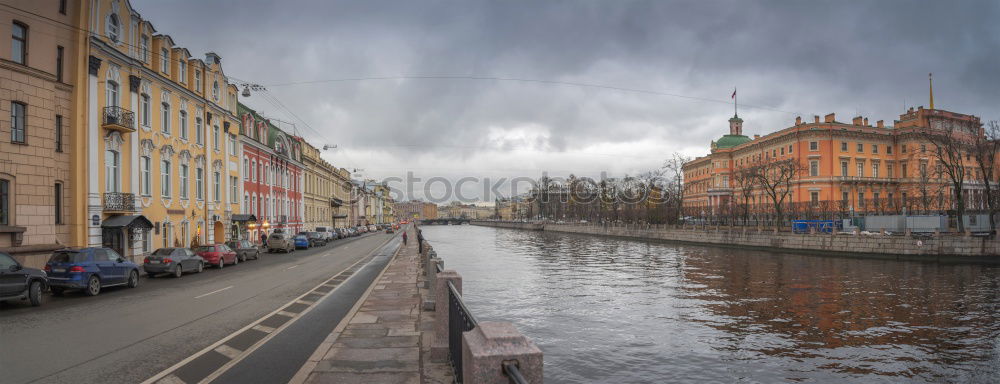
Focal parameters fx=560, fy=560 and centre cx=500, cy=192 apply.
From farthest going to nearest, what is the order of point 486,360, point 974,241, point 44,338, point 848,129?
point 848,129, point 974,241, point 44,338, point 486,360

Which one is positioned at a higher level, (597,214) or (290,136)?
(290,136)

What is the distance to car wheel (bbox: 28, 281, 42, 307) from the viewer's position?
1484cm

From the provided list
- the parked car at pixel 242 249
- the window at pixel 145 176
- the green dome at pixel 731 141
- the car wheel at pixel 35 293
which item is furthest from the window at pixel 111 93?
the green dome at pixel 731 141

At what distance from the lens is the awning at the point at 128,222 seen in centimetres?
2608

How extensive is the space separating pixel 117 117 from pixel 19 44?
16.4 ft

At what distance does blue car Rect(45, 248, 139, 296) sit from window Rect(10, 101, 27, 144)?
7218 millimetres

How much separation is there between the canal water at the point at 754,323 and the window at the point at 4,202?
17.9 metres

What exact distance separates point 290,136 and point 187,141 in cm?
3113

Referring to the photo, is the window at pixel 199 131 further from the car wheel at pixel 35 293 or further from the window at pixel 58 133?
the car wheel at pixel 35 293

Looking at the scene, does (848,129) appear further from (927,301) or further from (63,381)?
(63,381)

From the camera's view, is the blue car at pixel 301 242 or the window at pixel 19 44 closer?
the window at pixel 19 44

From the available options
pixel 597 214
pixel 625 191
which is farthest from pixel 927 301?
pixel 597 214

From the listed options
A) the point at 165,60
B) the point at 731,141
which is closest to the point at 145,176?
the point at 165,60

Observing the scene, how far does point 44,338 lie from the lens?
1032 cm
